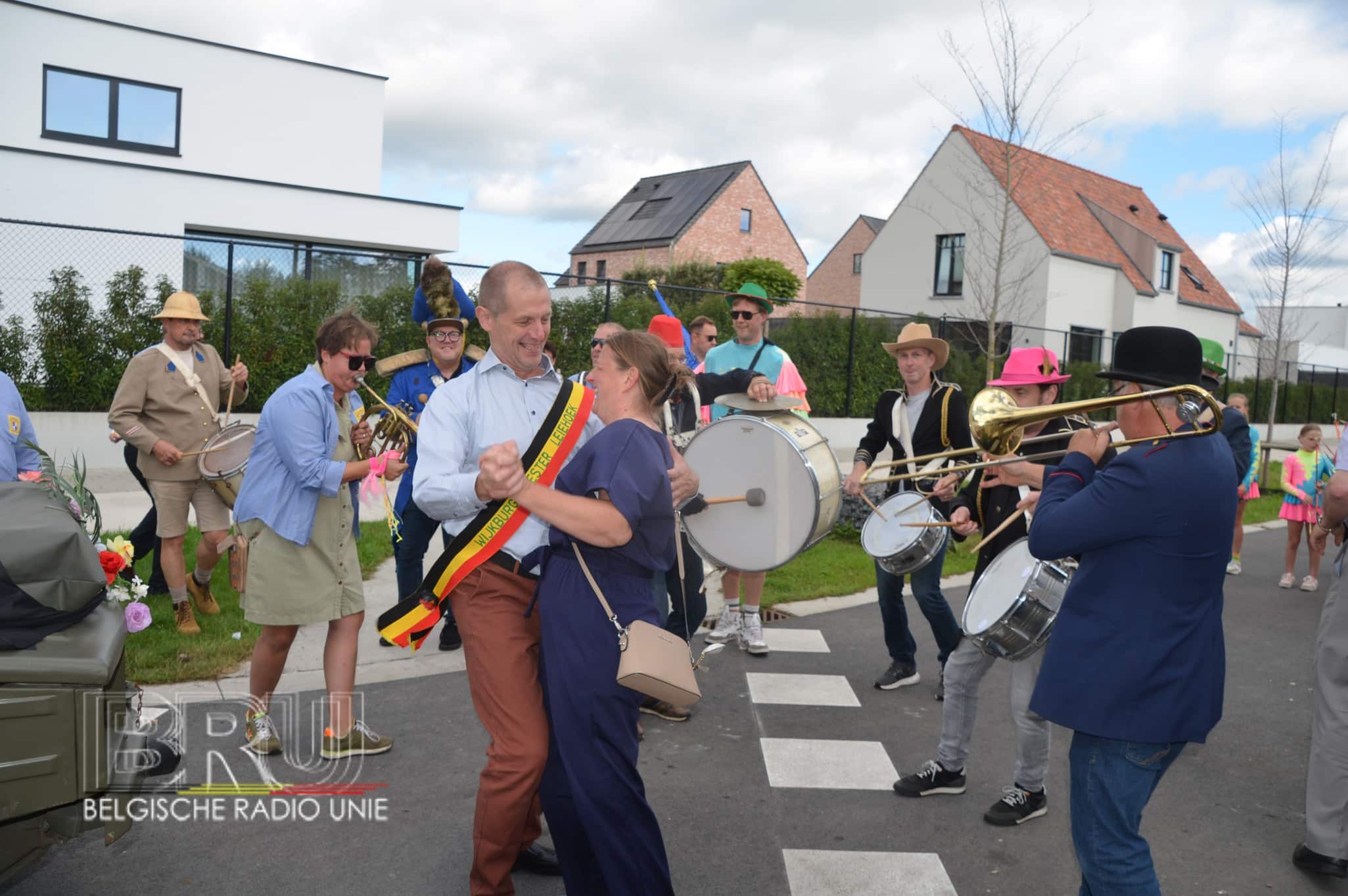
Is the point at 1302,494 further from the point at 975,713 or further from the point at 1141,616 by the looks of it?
the point at 1141,616

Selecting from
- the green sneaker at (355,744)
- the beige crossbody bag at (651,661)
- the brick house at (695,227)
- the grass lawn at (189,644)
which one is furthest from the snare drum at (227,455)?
the brick house at (695,227)

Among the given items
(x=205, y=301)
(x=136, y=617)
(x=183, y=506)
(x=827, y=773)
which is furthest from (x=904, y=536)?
(x=205, y=301)

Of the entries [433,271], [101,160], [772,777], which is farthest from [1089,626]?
[101,160]

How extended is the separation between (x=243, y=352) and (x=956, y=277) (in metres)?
25.6

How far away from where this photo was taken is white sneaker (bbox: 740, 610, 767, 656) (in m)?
6.70

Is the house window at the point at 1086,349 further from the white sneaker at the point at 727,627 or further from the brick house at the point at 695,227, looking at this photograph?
the white sneaker at the point at 727,627

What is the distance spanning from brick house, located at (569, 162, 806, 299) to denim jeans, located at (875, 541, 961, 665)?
36.0m

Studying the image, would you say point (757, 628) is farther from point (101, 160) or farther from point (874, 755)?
point (101, 160)

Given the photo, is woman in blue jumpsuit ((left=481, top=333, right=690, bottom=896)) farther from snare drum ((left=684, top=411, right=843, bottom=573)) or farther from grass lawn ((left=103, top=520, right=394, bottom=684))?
grass lawn ((left=103, top=520, right=394, bottom=684))

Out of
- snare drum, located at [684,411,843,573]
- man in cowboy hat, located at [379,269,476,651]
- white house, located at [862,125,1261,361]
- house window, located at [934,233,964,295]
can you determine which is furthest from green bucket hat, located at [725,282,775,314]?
house window, located at [934,233,964,295]

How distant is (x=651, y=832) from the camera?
119 inches

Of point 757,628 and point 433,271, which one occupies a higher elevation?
point 433,271

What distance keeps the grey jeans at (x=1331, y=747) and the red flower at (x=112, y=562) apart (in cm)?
489

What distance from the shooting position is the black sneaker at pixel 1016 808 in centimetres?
433
